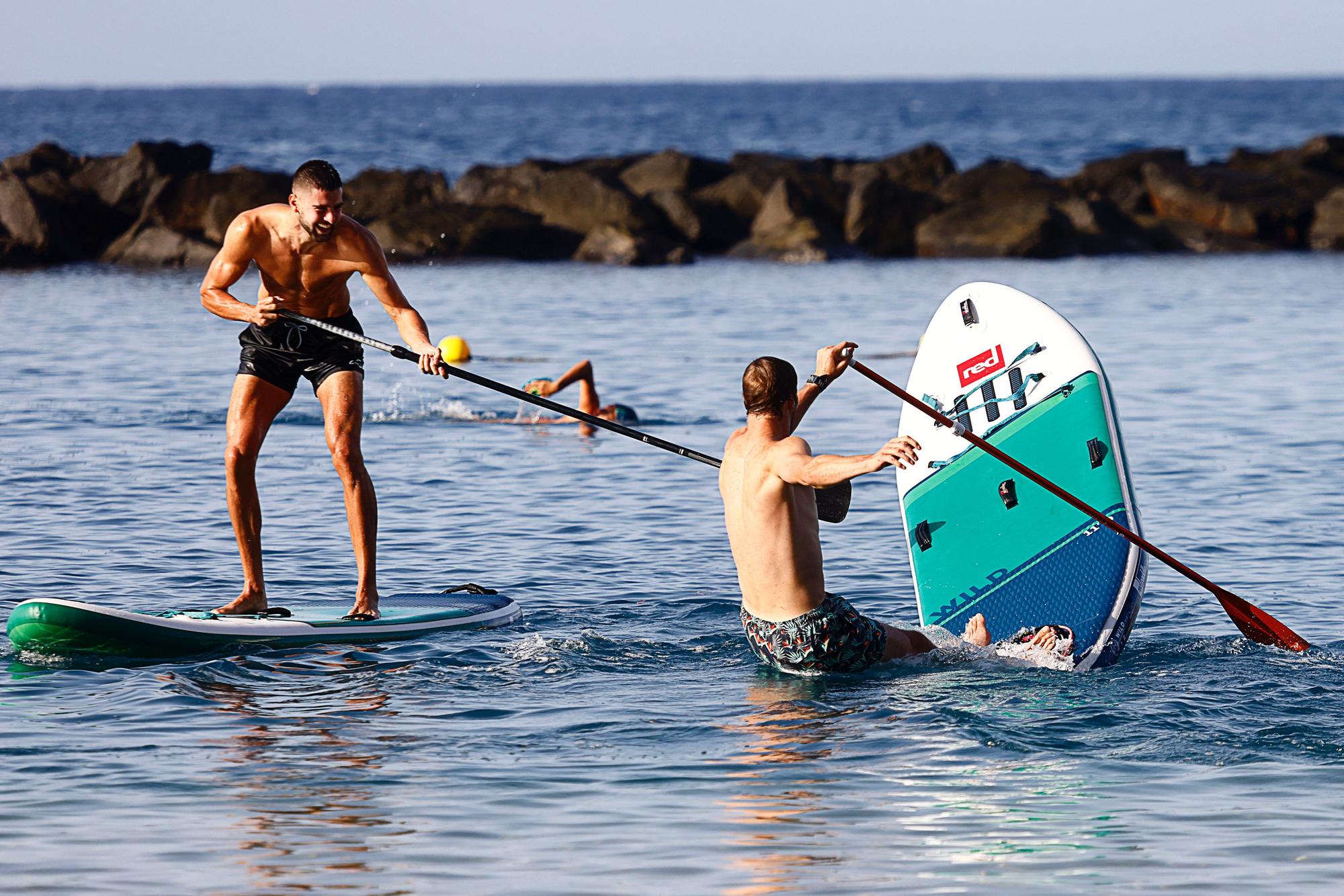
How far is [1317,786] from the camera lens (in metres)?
6.15

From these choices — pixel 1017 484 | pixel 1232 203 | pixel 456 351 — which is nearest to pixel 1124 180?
pixel 1232 203

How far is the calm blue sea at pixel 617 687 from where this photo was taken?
5.59m

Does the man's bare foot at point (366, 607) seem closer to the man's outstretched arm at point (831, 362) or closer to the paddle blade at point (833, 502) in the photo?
the paddle blade at point (833, 502)

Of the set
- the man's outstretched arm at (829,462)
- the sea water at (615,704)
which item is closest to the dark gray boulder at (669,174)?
the sea water at (615,704)

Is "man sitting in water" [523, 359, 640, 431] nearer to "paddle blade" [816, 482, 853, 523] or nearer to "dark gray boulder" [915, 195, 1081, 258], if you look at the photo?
"paddle blade" [816, 482, 853, 523]

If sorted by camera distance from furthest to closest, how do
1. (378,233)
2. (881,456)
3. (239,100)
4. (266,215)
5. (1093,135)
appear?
1. (239,100)
2. (1093,135)
3. (378,233)
4. (266,215)
5. (881,456)

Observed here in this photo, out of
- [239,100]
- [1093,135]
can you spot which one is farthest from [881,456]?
[239,100]

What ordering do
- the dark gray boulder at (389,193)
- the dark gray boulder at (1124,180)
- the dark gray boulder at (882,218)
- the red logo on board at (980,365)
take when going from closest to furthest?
the red logo on board at (980,365)
the dark gray boulder at (882,218)
the dark gray boulder at (389,193)
the dark gray boulder at (1124,180)

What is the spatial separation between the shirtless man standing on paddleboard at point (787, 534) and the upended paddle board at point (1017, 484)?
3.12 feet

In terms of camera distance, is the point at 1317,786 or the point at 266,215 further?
the point at 266,215

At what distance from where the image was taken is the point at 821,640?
23.6 feet

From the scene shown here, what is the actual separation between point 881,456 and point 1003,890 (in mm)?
1528

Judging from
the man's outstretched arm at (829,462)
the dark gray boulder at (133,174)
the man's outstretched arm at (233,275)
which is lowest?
the man's outstretched arm at (829,462)

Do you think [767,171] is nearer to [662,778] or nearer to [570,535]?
[570,535]
